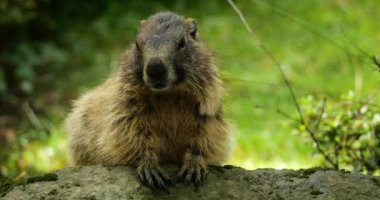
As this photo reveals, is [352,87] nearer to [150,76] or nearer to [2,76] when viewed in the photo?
[2,76]

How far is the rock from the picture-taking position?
4062 mm

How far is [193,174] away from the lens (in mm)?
4332

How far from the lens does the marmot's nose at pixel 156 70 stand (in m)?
4.17

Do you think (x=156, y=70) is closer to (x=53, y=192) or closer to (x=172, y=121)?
(x=172, y=121)

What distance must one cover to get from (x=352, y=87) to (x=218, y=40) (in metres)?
2.04

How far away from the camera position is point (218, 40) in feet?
33.3

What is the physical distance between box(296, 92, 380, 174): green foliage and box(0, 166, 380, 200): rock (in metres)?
0.91

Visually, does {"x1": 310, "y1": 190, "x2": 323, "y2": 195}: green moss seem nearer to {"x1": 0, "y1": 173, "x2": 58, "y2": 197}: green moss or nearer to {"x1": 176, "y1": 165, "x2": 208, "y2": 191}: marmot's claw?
{"x1": 176, "y1": 165, "x2": 208, "y2": 191}: marmot's claw

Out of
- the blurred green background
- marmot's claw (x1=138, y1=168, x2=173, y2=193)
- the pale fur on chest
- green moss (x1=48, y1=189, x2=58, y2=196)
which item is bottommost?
green moss (x1=48, y1=189, x2=58, y2=196)

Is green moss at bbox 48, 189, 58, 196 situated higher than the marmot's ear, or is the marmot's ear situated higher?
the marmot's ear

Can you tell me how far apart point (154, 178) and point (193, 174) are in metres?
0.24

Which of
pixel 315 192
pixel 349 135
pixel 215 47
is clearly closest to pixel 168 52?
pixel 315 192

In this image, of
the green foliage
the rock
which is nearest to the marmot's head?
the rock

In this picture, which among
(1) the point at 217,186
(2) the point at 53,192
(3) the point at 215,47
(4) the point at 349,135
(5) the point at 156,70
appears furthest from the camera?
(3) the point at 215,47
